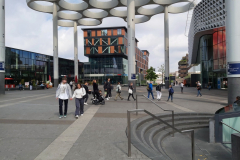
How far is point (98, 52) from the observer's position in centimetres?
6744

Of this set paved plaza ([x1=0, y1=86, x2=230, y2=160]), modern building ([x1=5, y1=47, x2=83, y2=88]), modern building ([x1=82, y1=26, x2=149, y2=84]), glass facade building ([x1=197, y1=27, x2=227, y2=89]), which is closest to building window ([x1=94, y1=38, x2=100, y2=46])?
modern building ([x1=82, y1=26, x2=149, y2=84])

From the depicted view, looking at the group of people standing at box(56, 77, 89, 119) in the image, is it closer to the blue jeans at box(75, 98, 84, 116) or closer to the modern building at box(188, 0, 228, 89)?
the blue jeans at box(75, 98, 84, 116)

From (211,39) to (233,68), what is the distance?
96.3 feet

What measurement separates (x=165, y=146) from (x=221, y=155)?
1.81 metres

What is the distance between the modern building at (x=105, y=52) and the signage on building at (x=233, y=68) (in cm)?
5585

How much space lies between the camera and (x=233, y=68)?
37.9ft

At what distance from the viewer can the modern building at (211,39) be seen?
97.6ft

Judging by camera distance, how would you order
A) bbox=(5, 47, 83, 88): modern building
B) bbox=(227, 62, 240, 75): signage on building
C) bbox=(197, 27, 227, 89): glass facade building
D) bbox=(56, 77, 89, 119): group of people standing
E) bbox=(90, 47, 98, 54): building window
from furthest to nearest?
bbox=(90, 47, 98, 54): building window
bbox=(5, 47, 83, 88): modern building
bbox=(197, 27, 227, 89): glass facade building
bbox=(227, 62, 240, 75): signage on building
bbox=(56, 77, 89, 119): group of people standing

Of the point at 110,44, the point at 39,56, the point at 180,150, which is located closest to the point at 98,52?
the point at 110,44

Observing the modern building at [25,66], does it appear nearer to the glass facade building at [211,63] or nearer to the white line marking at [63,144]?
the white line marking at [63,144]

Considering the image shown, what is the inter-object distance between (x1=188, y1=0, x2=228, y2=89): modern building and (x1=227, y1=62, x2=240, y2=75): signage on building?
19.9 meters

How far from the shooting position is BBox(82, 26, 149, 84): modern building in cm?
6644

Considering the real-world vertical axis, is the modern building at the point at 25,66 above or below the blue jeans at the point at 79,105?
above

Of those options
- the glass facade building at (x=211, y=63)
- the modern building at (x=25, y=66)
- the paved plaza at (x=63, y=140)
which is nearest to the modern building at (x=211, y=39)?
the glass facade building at (x=211, y=63)
